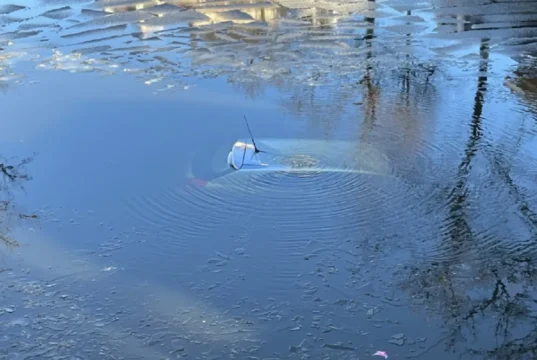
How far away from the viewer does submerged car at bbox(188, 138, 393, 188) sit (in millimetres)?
5566

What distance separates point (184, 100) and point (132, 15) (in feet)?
15.0

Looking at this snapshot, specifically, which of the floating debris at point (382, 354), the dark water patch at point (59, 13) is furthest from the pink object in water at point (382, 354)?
the dark water patch at point (59, 13)

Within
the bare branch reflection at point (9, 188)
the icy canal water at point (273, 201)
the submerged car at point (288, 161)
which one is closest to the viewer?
the icy canal water at point (273, 201)

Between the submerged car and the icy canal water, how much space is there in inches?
1.1

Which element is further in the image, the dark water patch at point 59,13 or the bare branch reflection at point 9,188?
the dark water patch at point 59,13

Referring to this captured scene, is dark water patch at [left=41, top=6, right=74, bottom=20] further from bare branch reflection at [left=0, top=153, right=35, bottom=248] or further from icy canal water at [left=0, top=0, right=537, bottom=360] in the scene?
bare branch reflection at [left=0, top=153, right=35, bottom=248]

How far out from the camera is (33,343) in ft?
12.4

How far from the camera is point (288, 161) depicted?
5.76 meters

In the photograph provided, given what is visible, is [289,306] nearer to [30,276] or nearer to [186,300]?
[186,300]

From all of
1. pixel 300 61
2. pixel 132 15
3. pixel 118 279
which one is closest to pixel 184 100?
pixel 300 61

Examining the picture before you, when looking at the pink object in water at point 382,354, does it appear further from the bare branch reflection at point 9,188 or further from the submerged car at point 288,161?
the bare branch reflection at point 9,188

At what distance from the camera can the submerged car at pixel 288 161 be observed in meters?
5.57

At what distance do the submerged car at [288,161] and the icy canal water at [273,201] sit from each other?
28 mm

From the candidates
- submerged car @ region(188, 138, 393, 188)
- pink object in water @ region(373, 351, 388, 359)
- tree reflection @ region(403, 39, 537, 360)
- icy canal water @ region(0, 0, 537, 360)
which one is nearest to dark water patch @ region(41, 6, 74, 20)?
icy canal water @ region(0, 0, 537, 360)
